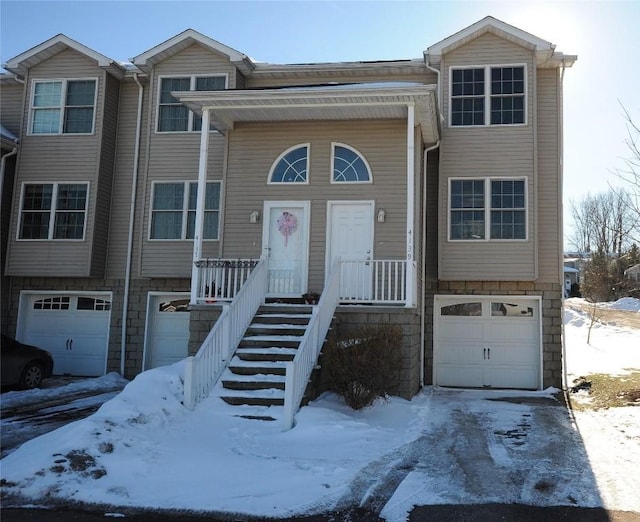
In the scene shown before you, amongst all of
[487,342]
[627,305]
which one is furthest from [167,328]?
[627,305]

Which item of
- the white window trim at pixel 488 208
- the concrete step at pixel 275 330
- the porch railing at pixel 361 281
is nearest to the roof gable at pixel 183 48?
the white window trim at pixel 488 208

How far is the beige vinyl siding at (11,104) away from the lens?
15172 millimetres

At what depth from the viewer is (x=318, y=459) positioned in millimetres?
6461

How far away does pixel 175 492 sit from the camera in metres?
5.36

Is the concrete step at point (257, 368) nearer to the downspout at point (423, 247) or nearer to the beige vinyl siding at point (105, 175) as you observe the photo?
the downspout at point (423, 247)

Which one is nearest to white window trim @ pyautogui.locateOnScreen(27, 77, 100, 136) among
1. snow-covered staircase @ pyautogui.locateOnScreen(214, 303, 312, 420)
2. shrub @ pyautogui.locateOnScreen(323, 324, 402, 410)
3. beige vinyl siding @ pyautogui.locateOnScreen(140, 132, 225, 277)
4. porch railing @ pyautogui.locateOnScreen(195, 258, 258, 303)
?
beige vinyl siding @ pyautogui.locateOnScreen(140, 132, 225, 277)

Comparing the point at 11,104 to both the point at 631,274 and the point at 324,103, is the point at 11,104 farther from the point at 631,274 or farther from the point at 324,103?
the point at 631,274

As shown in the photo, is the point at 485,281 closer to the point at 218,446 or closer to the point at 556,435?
the point at 556,435

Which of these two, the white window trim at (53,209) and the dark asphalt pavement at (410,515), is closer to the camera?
the dark asphalt pavement at (410,515)

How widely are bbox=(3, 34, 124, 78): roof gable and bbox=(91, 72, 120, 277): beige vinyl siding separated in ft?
1.01

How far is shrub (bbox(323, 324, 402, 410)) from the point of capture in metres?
8.88

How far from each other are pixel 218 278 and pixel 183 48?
631 centimetres

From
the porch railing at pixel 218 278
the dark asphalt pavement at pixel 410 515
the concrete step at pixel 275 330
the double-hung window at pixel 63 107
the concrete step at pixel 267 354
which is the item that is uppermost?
the double-hung window at pixel 63 107

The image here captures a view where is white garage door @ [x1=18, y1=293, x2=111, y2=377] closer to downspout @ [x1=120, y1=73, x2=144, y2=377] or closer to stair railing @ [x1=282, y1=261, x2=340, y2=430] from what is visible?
downspout @ [x1=120, y1=73, x2=144, y2=377]
